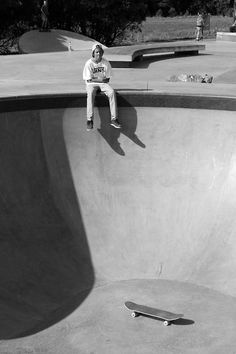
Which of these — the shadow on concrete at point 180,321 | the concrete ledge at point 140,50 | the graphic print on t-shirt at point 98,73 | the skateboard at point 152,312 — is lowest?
the shadow on concrete at point 180,321

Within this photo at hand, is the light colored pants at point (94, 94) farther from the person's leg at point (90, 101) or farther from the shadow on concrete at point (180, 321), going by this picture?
the shadow on concrete at point (180, 321)

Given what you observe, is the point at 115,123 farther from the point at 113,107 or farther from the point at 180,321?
the point at 180,321

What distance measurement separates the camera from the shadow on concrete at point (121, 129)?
10883mm

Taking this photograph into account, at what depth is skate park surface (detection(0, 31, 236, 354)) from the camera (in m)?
7.87

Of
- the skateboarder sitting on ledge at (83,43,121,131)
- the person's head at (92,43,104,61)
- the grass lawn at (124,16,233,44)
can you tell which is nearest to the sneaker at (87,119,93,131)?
the skateboarder sitting on ledge at (83,43,121,131)

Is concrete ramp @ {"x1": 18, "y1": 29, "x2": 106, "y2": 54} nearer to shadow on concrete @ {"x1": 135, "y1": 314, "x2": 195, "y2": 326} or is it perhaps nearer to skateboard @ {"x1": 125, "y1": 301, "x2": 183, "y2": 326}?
skateboard @ {"x1": 125, "y1": 301, "x2": 183, "y2": 326}

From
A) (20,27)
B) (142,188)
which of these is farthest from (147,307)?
(20,27)

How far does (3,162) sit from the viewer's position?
10195 millimetres

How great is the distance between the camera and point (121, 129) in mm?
10992

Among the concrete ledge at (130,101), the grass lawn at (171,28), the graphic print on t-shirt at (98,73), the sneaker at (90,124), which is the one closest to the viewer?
the sneaker at (90,124)

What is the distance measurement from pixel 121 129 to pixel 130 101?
1.89 feet

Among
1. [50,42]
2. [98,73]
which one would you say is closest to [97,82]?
[98,73]

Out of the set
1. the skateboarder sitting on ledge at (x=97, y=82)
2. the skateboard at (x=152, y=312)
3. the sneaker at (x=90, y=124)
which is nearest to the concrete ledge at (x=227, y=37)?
the skateboarder sitting on ledge at (x=97, y=82)

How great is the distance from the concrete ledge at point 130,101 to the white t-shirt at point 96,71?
0.37m
